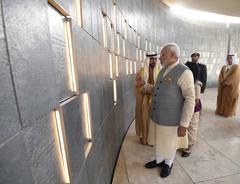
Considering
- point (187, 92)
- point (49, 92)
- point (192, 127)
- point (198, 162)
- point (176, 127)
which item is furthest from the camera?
point (192, 127)

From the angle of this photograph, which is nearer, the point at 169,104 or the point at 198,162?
the point at 169,104

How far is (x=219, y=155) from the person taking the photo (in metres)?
2.16

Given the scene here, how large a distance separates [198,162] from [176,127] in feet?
2.61

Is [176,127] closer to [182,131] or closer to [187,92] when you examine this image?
[182,131]

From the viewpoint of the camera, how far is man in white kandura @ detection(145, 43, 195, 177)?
58.0 inches

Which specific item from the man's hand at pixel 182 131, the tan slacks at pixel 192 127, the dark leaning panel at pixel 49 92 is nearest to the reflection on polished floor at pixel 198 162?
the tan slacks at pixel 192 127

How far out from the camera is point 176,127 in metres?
1.65

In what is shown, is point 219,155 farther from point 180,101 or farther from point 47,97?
point 47,97

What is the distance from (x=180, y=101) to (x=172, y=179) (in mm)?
937

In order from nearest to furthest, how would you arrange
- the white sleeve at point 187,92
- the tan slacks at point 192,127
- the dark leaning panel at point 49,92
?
the dark leaning panel at point 49,92
the white sleeve at point 187,92
the tan slacks at point 192,127

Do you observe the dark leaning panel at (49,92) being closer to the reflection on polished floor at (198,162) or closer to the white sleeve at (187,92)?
the white sleeve at (187,92)

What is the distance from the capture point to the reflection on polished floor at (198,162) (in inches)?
68.8

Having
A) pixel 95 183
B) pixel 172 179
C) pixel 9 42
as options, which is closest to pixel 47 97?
pixel 9 42

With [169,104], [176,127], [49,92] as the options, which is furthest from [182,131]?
[49,92]
